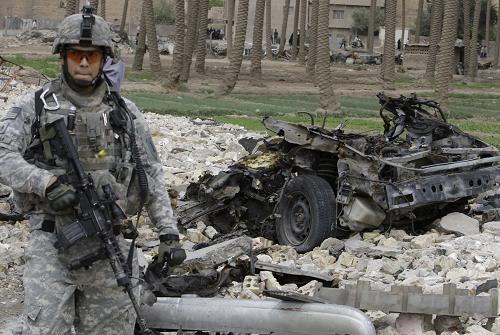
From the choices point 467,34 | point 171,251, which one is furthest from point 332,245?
point 467,34

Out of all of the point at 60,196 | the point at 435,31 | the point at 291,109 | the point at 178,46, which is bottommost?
the point at 291,109

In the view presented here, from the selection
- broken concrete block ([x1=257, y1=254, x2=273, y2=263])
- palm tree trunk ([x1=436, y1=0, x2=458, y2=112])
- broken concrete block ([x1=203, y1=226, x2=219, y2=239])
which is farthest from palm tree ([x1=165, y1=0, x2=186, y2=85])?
broken concrete block ([x1=257, y1=254, x2=273, y2=263])

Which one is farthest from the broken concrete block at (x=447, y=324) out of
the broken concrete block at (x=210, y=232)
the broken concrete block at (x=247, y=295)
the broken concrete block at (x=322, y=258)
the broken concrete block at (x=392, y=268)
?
the broken concrete block at (x=210, y=232)

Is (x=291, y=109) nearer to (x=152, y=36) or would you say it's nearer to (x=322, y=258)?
(x=152, y=36)

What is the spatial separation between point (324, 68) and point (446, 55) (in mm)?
3225

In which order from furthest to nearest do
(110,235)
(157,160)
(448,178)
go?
(448,178) < (157,160) < (110,235)

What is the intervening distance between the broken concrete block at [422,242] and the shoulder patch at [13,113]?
5.33m

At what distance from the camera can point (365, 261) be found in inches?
362

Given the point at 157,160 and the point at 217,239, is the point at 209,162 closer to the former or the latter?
the point at 217,239

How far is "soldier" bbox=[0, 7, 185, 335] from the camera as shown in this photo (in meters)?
4.89

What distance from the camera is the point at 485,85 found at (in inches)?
1769

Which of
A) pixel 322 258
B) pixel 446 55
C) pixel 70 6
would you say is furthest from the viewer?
pixel 70 6

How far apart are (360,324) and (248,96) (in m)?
26.1

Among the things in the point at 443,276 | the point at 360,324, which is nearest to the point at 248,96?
the point at 443,276
